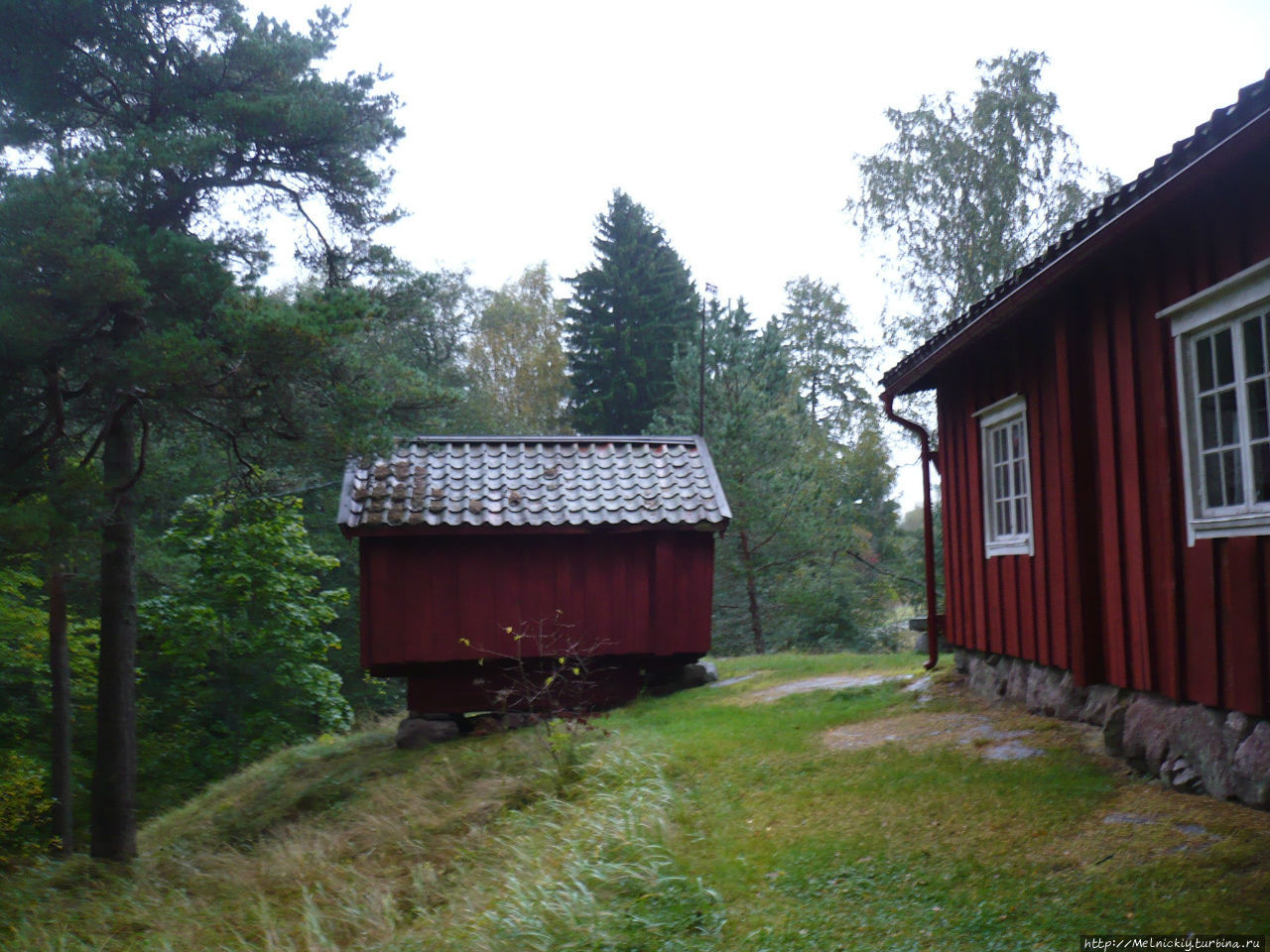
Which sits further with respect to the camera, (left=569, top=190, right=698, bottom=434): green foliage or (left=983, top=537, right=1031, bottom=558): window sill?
(left=569, top=190, right=698, bottom=434): green foliage

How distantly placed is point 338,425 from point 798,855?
7.66m

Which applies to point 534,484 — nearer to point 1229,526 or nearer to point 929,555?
point 929,555

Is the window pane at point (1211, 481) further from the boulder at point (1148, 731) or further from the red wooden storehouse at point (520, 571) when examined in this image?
the red wooden storehouse at point (520, 571)

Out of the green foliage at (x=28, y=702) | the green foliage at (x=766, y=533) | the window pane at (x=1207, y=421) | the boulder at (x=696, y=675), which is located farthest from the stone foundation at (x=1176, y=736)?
the green foliage at (x=28, y=702)

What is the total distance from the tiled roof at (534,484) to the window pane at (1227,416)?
8066 millimetres

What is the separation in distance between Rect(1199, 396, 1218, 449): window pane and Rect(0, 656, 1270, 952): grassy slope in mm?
1996

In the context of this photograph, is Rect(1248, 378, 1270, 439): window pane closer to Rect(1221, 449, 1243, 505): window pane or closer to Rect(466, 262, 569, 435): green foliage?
Rect(1221, 449, 1243, 505): window pane

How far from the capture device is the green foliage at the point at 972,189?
78.0 feet

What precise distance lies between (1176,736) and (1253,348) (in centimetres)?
232

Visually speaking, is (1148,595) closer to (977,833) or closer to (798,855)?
(977,833)

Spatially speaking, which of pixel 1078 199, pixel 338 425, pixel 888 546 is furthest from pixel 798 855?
pixel 888 546

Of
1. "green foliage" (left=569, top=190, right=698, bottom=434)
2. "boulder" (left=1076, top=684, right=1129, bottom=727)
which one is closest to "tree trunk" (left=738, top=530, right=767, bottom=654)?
"green foliage" (left=569, top=190, right=698, bottom=434)

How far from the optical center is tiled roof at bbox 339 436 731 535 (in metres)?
12.7

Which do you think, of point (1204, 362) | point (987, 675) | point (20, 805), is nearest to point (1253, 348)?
point (1204, 362)
